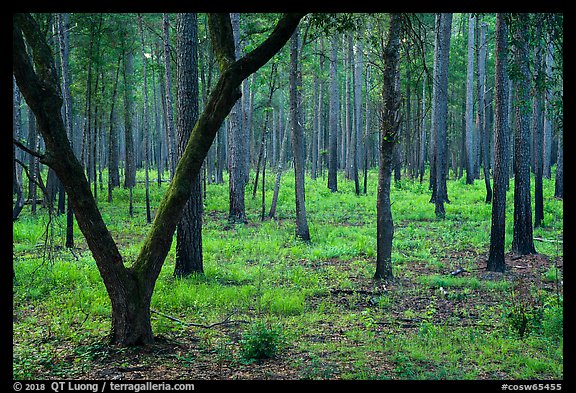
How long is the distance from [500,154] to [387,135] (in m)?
2.59

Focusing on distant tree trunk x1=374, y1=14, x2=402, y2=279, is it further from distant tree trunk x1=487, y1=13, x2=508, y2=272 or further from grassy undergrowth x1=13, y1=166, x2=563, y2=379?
distant tree trunk x1=487, y1=13, x2=508, y2=272

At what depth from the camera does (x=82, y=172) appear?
591 cm

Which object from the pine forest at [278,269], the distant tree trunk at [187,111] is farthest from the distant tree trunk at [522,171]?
the distant tree trunk at [187,111]

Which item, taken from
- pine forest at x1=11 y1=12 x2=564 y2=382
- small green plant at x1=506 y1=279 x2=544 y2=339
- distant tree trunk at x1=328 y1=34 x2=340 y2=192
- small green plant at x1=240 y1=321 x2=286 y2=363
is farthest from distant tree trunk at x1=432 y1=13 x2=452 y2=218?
small green plant at x1=240 y1=321 x2=286 y2=363

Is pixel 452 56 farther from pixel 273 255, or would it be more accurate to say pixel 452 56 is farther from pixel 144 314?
pixel 144 314

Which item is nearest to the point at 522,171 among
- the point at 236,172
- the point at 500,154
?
the point at 500,154

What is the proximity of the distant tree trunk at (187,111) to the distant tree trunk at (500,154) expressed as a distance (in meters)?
5.88

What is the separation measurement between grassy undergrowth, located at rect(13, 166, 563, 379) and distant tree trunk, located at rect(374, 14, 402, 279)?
0.60 m

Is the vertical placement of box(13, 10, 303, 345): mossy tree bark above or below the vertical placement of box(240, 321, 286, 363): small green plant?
above

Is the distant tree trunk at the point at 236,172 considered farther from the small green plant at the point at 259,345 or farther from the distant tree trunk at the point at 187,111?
the small green plant at the point at 259,345

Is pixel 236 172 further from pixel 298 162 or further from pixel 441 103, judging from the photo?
pixel 441 103

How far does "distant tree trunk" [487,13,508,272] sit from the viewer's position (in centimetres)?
1042

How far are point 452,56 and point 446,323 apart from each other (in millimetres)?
33400
